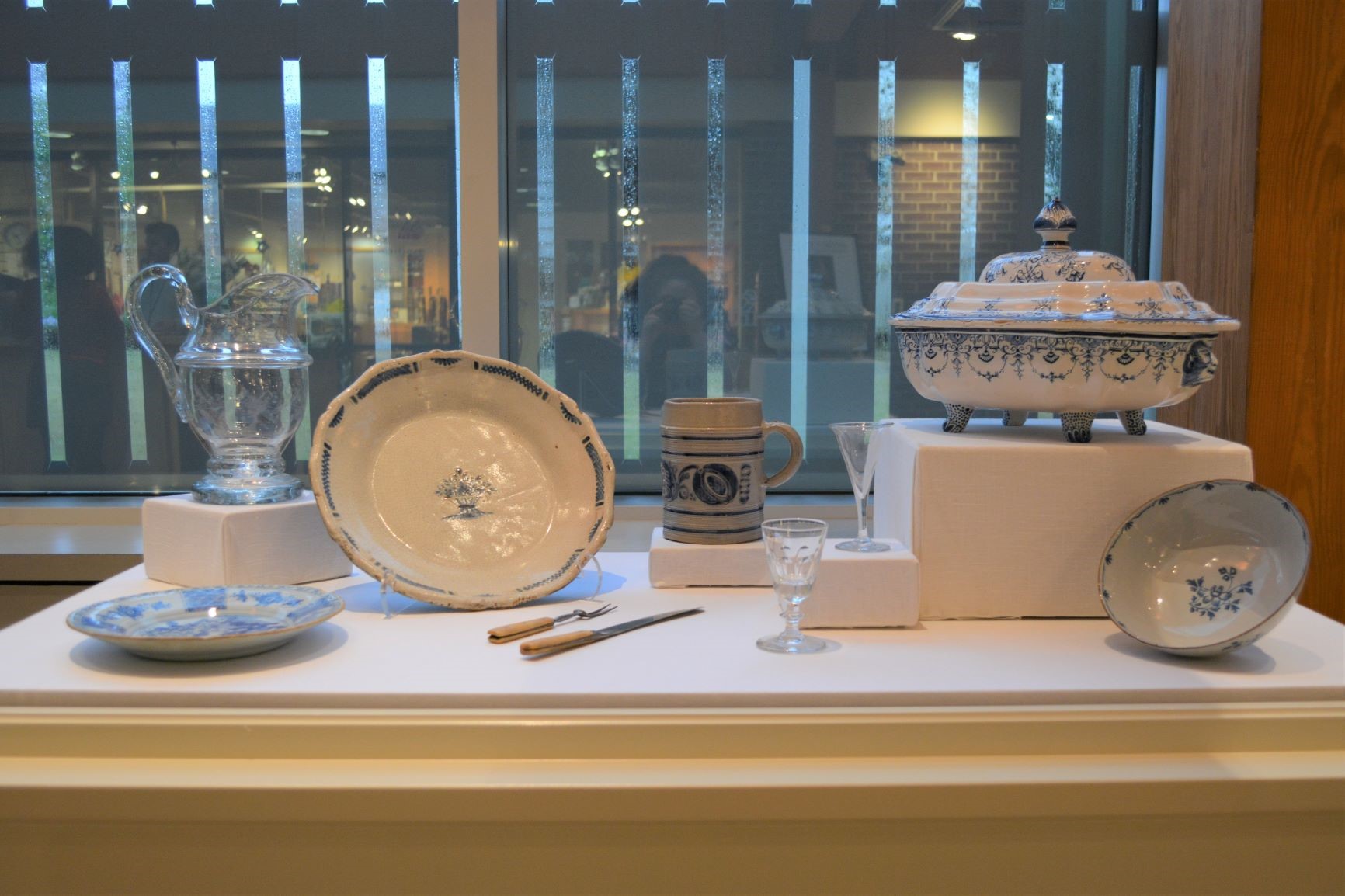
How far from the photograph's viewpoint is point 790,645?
1083mm

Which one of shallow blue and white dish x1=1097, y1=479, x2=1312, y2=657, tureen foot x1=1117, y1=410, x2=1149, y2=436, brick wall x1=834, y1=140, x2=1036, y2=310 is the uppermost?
brick wall x1=834, y1=140, x2=1036, y2=310

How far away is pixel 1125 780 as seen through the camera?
900mm

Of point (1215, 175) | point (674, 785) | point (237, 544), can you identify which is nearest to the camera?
point (674, 785)

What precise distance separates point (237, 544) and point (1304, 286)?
1559 mm

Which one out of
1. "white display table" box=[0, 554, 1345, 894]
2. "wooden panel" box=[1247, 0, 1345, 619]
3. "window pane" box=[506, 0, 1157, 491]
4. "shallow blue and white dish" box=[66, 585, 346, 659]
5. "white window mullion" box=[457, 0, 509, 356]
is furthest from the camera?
"window pane" box=[506, 0, 1157, 491]

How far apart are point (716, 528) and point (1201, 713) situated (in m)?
0.55

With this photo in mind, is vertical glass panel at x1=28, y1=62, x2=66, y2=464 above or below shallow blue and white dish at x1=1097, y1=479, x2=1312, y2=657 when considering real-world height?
above

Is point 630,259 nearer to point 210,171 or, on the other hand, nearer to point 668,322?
point 668,322

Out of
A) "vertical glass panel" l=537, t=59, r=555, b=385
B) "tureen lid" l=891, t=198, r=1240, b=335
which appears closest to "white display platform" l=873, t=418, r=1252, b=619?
"tureen lid" l=891, t=198, r=1240, b=335

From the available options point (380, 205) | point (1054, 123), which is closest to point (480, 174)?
point (380, 205)

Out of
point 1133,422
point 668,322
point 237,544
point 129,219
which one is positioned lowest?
point 237,544

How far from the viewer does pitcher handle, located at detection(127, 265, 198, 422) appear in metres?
1.32

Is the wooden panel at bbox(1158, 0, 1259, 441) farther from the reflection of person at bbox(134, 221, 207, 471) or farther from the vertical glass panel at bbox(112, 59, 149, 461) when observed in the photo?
the vertical glass panel at bbox(112, 59, 149, 461)

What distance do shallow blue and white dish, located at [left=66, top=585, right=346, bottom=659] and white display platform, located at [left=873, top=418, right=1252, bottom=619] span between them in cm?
63
